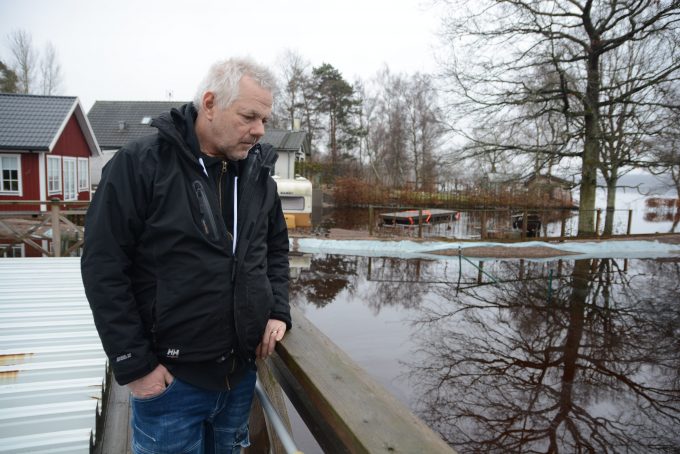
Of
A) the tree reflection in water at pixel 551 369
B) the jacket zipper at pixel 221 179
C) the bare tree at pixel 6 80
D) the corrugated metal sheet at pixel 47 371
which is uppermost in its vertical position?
the bare tree at pixel 6 80

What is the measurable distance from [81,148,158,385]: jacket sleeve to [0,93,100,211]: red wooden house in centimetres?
1393

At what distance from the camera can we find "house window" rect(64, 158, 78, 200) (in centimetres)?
1639

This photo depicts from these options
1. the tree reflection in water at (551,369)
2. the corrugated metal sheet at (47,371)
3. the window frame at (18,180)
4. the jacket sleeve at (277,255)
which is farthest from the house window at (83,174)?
the jacket sleeve at (277,255)

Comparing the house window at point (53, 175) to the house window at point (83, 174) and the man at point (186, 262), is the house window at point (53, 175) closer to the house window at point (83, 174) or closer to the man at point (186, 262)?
the house window at point (83, 174)

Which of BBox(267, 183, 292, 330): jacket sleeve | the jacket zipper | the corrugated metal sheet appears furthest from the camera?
the corrugated metal sheet

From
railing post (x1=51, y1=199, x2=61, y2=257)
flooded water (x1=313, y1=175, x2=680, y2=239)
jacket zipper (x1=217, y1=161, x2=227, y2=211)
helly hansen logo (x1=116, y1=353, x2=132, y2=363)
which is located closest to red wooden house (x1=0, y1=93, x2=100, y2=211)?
railing post (x1=51, y1=199, x2=61, y2=257)

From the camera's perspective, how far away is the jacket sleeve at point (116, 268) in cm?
124

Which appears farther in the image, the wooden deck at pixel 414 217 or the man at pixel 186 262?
the wooden deck at pixel 414 217

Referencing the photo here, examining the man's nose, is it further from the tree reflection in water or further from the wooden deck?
the wooden deck

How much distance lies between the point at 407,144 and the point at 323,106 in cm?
970

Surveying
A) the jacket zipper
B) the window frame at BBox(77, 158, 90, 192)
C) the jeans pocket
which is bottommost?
the jeans pocket

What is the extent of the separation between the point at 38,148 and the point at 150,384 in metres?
15.6

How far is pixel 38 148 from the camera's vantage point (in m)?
13.9

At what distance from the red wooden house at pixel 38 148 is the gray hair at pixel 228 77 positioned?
45.7 feet
